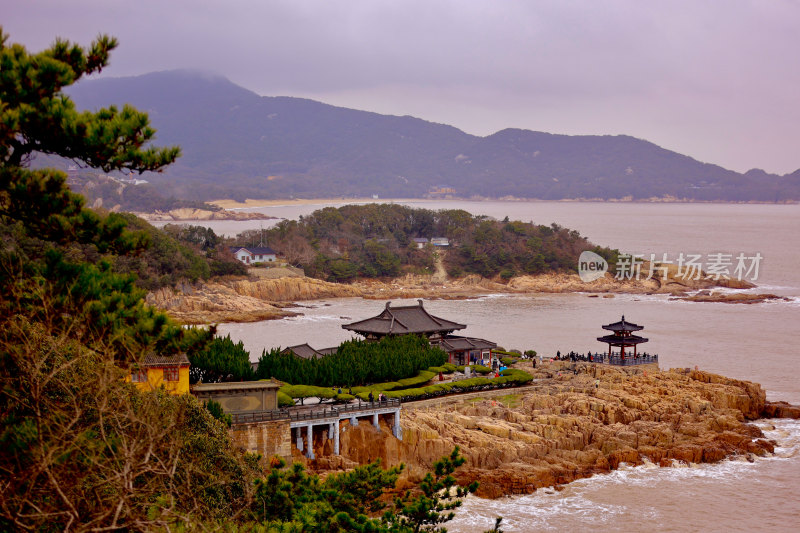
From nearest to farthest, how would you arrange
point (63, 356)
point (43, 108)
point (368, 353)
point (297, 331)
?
point (63, 356), point (43, 108), point (368, 353), point (297, 331)

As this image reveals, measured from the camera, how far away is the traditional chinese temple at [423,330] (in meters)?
36.4

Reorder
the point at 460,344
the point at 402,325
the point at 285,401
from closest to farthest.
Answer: the point at 285,401 → the point at 402,325 → the point at 460,344

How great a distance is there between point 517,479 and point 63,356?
50.4ft

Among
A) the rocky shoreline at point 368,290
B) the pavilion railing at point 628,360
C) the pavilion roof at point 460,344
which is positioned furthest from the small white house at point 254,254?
the pavilion railing at point 628,360

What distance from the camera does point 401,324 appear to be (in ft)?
120

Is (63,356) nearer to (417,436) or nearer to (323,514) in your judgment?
(323,514)

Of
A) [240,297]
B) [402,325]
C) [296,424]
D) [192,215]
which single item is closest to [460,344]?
[402,325]

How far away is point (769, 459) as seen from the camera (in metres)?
27.3

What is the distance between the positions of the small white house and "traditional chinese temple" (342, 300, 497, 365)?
48.9 metres

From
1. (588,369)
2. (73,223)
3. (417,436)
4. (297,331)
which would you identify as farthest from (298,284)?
(73,223)

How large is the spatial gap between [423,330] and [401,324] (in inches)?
37.6

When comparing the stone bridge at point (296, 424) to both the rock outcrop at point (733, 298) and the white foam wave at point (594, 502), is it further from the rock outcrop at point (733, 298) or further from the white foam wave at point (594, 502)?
the rock outcrop at point (733, 298)

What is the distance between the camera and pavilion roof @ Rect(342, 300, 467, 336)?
36.2 metres

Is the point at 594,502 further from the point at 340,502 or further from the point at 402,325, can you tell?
the point at 402,325
